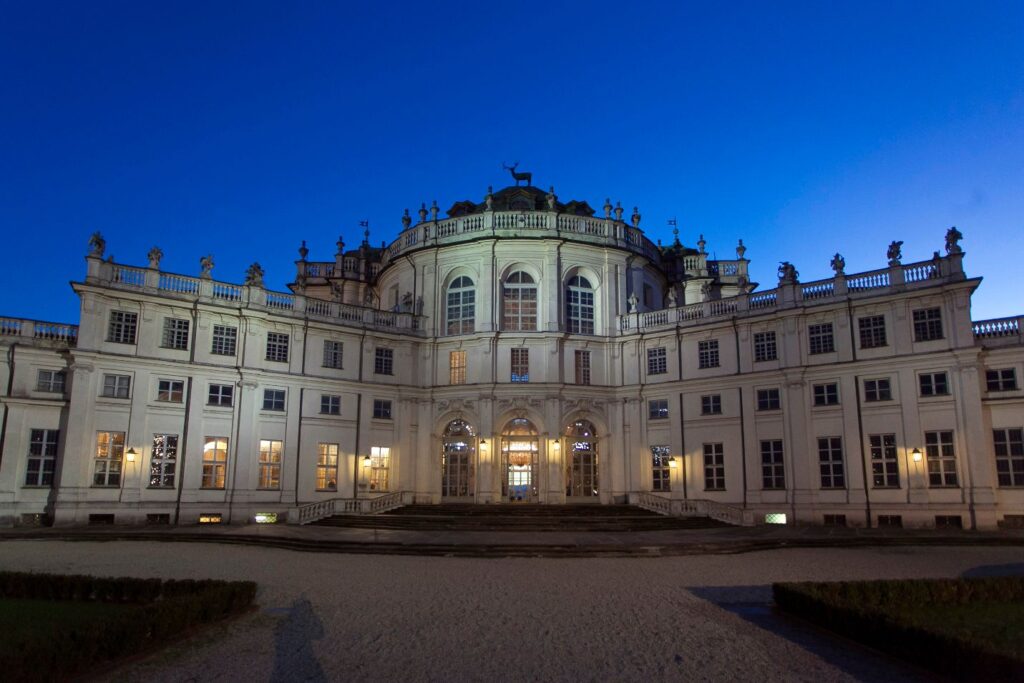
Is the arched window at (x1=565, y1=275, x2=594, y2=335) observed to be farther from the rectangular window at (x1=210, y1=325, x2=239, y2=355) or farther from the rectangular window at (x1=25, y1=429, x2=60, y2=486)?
the rectangular window at (x1=25, y1=429, x2=60, y2=486)

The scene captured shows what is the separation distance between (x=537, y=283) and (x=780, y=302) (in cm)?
1365

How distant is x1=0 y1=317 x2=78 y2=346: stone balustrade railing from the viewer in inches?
1332

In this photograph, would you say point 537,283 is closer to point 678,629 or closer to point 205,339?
point 205,339

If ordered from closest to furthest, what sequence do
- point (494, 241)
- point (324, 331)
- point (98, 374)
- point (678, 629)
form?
point (678, 629) → point (98, 374) → point (324, 331) → point (494, 241)

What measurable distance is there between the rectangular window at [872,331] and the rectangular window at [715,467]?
8698 mm

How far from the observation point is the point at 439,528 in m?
31.8

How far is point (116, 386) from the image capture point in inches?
1347

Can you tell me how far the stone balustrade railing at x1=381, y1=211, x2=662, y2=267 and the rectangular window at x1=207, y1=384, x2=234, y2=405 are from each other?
554 inches

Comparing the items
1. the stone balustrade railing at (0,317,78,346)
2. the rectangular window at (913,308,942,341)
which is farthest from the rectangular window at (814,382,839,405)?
the stone balustrade railing at (0,317,78,346)

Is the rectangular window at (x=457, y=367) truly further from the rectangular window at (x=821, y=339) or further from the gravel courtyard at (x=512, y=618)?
the gravel courtyard at (x=512, y=618)

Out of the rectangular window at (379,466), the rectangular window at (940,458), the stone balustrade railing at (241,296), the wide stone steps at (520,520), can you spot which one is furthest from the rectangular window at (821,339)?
the rectangular window at (379,466)

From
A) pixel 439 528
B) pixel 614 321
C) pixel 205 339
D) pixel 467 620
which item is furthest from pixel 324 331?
pixel 467 620

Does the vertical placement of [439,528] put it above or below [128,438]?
below

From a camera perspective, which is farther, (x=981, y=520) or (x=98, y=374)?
(x=98, y=374)
